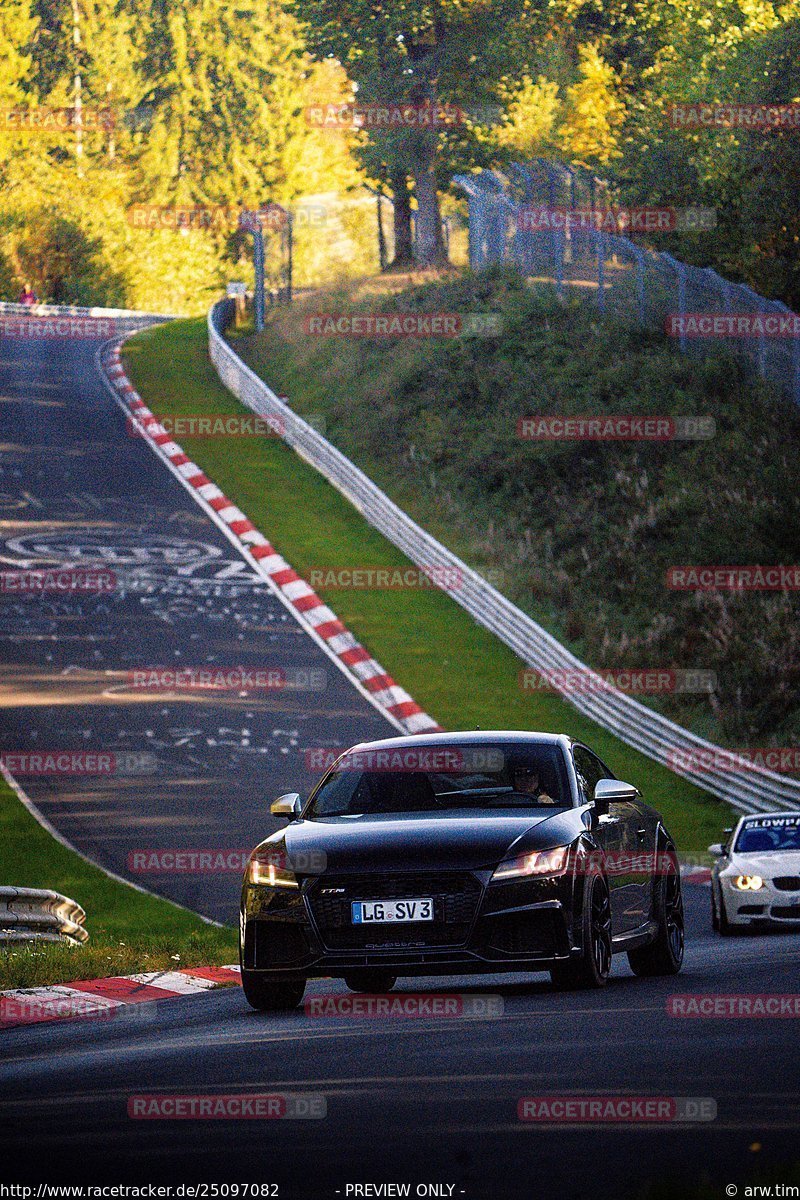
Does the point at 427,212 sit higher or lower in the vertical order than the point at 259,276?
higher

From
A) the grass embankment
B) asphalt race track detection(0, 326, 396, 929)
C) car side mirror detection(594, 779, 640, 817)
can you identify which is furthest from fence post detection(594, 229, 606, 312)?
car side mirror detection(594, 779, 640, 817)

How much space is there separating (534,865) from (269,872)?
4.55 ft

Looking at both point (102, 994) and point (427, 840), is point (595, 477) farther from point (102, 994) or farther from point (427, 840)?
point (427, 840)

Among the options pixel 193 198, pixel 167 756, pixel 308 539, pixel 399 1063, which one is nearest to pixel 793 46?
pixel 308 539


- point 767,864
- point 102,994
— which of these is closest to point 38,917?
point 102,994

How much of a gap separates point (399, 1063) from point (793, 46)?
42.7 meters

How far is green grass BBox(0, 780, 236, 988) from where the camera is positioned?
13062 millimetres

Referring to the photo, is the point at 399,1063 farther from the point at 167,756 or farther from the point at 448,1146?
the point at 167,756

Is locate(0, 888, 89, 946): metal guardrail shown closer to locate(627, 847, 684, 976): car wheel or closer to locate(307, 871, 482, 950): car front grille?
locate(307, 871, 482, 950): car front grille

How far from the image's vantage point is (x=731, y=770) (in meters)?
24.4

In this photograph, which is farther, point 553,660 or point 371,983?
point 553,660

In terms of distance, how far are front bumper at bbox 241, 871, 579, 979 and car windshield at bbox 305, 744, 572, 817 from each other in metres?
0.93

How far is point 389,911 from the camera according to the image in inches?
385

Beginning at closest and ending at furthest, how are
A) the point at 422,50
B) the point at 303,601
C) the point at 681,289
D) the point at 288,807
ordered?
1. the point at 288,807
2. the point at 303,601
3. the point at 681,289
4. the point at 422,50
